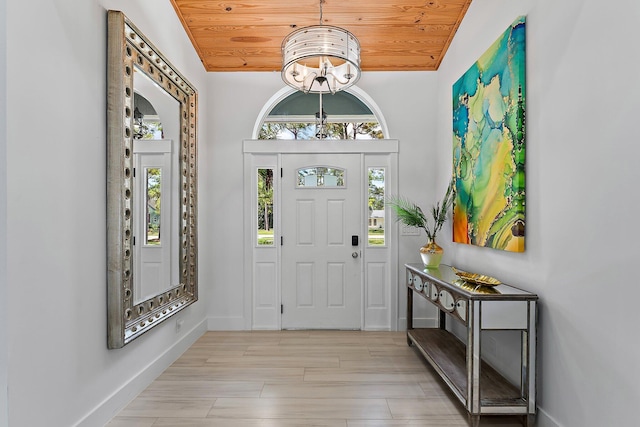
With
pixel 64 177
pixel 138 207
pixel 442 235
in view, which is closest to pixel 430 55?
pixel 442 235

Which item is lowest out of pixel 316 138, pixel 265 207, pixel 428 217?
pixel 428 217

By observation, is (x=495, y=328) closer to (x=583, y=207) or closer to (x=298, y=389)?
(x=583, y=207)

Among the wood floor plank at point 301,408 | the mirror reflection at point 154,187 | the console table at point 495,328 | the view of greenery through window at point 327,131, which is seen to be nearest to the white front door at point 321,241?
the view of greenery through window at point 327,131

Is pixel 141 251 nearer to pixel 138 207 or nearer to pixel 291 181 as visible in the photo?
pixel 138 207

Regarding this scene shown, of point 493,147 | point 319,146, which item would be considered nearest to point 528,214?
point 493,147

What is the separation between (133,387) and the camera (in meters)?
2.62

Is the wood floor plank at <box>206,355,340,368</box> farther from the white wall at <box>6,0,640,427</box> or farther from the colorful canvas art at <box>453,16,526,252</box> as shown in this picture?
the colorful canvas art at <box>453,16,526,252</box>

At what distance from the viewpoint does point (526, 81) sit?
238 centimetres

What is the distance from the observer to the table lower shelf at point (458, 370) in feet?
7.39

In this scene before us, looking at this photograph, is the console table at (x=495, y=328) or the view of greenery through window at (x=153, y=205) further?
the view of greenery through window at (x=153, y=205)

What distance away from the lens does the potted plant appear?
139 inches

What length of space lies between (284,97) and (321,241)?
1.69 meters

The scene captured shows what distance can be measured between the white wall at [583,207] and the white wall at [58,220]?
2.61 meters

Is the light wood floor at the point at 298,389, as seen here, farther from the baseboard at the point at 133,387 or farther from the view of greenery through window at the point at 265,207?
the view of greenery through window at the point at 265,207
